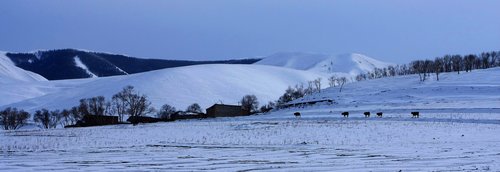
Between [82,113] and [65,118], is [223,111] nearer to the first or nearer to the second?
[82,113]

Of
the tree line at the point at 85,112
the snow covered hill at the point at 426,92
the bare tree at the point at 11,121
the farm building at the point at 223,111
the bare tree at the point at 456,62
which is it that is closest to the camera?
the snow covered hill at the point at 426,92

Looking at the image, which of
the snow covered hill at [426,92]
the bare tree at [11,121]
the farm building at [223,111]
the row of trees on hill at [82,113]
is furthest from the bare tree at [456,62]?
the bare tree at [11,121]

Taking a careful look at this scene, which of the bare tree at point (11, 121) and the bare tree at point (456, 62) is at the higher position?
the bare tree at point (456, 62)

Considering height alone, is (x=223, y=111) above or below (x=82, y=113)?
below

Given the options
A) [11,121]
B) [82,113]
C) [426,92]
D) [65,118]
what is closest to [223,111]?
[426,92]

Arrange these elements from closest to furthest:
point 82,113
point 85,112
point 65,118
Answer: point 85,112
point 82,113
point 65,118

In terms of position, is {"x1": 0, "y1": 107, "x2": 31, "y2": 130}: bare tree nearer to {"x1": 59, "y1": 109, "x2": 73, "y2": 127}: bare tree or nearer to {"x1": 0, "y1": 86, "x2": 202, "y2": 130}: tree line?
{"x1": 0, "y1": 86, "x2": 202, "y2": 130}: tree line

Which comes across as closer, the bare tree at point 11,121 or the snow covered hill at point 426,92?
the snow covered hill at point 426,92

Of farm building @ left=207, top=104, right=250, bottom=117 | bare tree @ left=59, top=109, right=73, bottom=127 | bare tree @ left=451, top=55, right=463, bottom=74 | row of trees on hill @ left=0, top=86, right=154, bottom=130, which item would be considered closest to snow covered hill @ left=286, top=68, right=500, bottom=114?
farm building @ left=207, top=104, right=250, bottom=117

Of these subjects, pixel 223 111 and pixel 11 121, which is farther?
pixel 11 121

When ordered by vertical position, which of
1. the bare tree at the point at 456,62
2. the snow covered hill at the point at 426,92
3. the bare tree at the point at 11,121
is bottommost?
the bare tree at the point at 11,121

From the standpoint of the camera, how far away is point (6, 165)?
1745cm

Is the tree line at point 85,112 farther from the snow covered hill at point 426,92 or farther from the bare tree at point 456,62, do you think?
the bare tree at point 456,62

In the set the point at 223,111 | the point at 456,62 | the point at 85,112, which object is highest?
the point at 456,62
